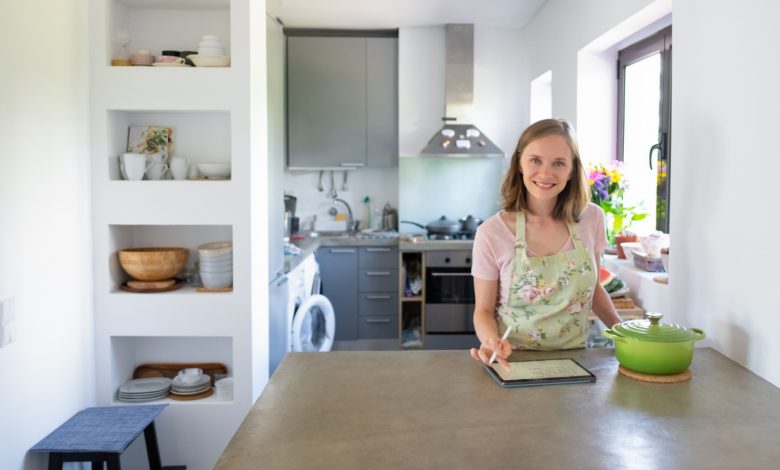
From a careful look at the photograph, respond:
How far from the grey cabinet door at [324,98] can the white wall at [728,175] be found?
11.1 ft

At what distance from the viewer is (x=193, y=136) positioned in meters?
2.80

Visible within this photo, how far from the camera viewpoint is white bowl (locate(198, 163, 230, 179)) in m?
2.67

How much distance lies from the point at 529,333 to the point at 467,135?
3.30 meters

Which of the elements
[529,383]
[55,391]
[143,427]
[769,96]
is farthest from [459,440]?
[55,391]

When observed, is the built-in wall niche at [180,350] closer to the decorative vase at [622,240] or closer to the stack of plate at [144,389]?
the stack of plate at [144,389]

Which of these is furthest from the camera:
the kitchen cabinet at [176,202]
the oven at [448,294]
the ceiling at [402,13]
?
the oven at [448,294]

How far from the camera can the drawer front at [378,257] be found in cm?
496

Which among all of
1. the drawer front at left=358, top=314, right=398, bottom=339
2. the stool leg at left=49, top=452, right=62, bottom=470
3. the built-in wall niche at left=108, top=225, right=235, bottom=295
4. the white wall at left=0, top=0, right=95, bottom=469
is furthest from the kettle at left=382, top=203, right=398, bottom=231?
the stool leg at left=49, top=452, right=62, bottom=470

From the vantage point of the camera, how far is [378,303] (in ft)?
16.4

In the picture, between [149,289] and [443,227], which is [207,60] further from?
[443,227]

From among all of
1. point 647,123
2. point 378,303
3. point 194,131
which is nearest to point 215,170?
point 194,131

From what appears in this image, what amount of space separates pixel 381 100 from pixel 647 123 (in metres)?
2.30

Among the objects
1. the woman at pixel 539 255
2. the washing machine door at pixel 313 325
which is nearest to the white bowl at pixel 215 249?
the washing machine door at pixel 313 325

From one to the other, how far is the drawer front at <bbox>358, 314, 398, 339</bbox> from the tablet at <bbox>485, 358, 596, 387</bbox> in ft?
10.9
